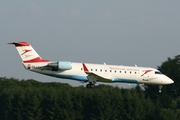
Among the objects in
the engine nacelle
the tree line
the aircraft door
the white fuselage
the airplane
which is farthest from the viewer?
the tree line

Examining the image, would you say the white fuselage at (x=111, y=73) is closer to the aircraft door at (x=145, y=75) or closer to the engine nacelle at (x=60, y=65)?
the aircraft door at (x=145, y=75)

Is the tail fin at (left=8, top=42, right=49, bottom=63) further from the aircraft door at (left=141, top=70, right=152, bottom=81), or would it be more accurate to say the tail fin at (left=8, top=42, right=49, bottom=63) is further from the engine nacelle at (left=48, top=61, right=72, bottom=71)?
the aircraft door at (left=141, top=70, right=152, bottom=81)

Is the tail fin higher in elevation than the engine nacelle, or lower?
higher

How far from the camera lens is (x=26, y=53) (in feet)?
180

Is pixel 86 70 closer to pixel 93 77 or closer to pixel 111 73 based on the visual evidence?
pixel 93 77

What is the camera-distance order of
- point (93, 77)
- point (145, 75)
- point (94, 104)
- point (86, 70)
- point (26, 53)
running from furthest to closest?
point (94, 104) → point (145, 75) → point (26, 53) → point (93, 77) → point (86, 70)

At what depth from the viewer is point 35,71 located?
54188 millimetres

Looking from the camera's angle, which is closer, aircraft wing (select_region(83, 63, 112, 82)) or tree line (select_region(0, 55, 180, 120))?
aircraft wing (select_region(83, 63, 112, 82))

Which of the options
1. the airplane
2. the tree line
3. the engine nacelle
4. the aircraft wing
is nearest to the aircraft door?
the airplane

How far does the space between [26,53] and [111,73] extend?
769 cm

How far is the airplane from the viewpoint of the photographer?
5391 centimetres

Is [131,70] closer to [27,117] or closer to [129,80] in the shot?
[129,80]

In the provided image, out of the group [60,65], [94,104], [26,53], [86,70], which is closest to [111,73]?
[86,70]

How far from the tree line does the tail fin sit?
61.4ft
